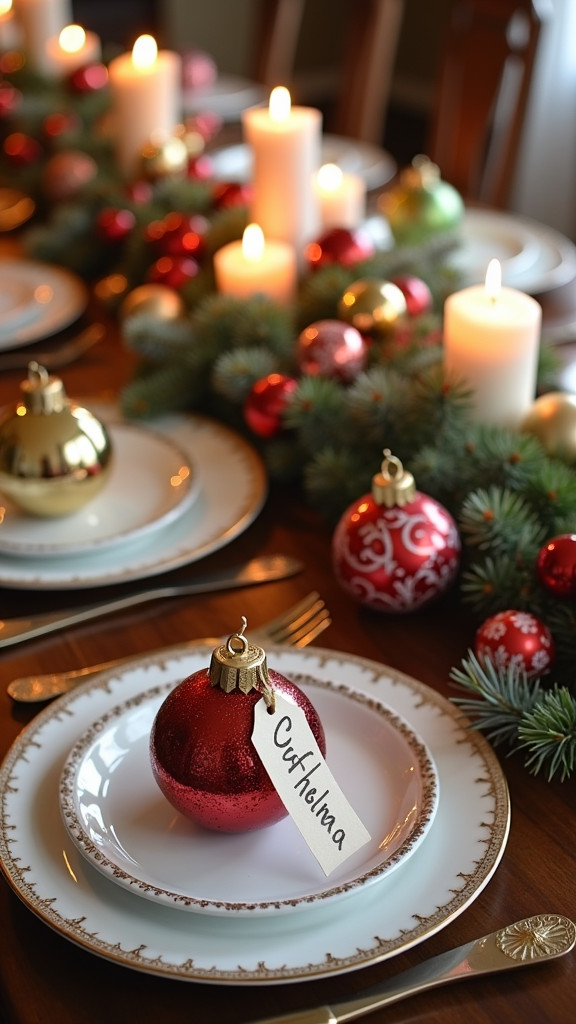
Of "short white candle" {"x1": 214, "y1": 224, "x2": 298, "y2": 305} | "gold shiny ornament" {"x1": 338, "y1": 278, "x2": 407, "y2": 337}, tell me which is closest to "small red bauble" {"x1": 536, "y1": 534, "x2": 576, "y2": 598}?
"gold shiny ornament" {"x1": 338, "y1": 278, "x2": 407, "y2": 337}

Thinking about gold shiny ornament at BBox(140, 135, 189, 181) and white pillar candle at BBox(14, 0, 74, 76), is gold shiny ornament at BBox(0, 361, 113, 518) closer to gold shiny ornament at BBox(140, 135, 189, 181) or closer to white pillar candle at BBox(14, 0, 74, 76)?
gold shiny ornament at BBox(140, 135, 189, 181)

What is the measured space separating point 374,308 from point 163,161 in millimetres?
620

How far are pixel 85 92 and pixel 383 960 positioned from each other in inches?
65.8

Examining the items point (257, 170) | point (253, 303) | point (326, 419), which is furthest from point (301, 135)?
point (326, 419)

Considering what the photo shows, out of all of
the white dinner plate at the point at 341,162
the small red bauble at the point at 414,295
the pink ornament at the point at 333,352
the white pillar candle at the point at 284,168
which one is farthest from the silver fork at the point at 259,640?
the white dinner plate at the point at 341,162

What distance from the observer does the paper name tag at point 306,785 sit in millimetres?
560

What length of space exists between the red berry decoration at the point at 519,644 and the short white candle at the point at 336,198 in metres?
0.74

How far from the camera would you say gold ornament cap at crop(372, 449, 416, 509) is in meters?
0.79

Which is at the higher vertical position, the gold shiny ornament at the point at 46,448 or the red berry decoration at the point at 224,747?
the red berry decoration at the point at 224,747

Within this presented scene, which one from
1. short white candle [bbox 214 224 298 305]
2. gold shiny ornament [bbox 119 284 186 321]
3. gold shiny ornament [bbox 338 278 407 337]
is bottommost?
gold shiny ornament [bbox 119 284 186 321]

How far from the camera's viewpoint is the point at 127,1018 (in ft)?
1.73

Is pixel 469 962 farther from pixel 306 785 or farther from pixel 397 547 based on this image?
pixel 397 547

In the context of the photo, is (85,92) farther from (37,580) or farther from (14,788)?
(14,788)

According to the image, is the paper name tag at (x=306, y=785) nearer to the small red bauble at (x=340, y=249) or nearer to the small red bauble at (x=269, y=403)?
the small red bauble at (x=269, y=403)
